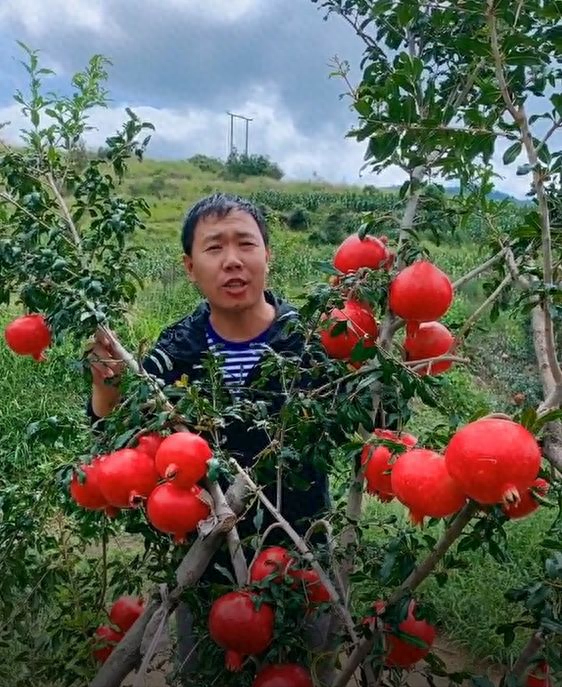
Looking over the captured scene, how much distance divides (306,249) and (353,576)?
8.33m

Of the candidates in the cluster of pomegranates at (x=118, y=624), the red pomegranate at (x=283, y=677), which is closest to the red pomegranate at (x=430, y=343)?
the red pomegranate at (x=283, y=677)

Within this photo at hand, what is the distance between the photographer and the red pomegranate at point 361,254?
1243mm

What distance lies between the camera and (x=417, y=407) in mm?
4418

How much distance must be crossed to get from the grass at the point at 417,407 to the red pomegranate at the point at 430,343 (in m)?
0.08

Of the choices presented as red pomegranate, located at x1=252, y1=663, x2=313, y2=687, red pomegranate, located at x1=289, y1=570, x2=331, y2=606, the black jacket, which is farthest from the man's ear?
red pomegranate, located at x1=252, y1=663, x2=313, y2=687

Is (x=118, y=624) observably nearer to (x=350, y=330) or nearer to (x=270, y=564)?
(x=270, y=564)

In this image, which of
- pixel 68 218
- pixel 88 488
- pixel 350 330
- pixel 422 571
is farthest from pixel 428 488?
pixel 68 218

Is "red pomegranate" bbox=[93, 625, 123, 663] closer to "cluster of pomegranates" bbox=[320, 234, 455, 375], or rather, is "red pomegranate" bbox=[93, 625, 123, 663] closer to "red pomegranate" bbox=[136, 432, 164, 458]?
"red pomegranate" bbox=[136, 432, 164, 458]

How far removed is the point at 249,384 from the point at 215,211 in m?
0.35

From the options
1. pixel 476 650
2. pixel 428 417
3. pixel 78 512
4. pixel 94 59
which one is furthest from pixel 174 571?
pixel 428 417

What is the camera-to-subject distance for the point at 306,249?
9414 mm

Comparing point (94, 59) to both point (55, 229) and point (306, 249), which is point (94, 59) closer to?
point (55, 229)

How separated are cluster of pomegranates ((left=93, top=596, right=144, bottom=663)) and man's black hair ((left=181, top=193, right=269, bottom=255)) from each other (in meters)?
0.76

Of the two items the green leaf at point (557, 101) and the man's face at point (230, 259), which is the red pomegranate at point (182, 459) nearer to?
the man's face at point (230, 259)
